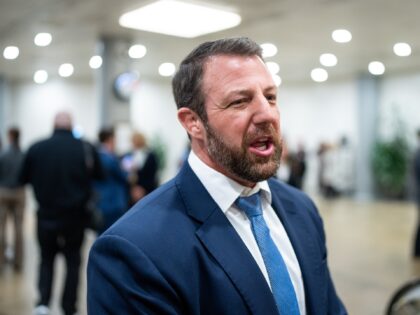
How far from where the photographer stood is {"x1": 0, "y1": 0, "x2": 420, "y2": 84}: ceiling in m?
7.06

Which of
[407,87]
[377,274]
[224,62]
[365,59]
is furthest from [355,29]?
[224,62]

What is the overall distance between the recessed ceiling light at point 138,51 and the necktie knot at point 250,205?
884 cm

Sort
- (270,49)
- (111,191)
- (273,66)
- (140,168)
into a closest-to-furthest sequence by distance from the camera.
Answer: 1. (111,191)
2. (140,168)
3. (270,49)
4. (273,66)

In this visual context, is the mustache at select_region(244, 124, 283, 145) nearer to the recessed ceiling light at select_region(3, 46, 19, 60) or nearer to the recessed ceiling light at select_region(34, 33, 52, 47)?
A: the recessed ceiling light at select_region(34, 33, 52, 47)

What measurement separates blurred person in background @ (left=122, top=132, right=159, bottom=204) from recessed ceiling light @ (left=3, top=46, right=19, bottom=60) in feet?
16.7

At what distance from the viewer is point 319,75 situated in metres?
15.4

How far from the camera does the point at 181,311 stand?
121 centimetres

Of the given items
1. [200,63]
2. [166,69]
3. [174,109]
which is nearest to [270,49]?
[166,69]

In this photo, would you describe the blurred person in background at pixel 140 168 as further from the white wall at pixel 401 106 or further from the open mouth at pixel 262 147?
the white wall at pixel 401 106

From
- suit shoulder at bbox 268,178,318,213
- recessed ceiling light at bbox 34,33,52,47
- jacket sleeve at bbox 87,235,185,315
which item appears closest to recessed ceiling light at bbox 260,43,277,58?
recessed ceiling light at bbox 34,33,52,47

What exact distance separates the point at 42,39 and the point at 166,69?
5042mm

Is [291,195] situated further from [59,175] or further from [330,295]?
[59,175]

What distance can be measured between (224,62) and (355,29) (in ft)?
26.3

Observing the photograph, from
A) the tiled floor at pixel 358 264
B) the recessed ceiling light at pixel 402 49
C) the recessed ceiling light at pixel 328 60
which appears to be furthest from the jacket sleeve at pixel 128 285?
the recessed ceiling light at pixel 328 60
